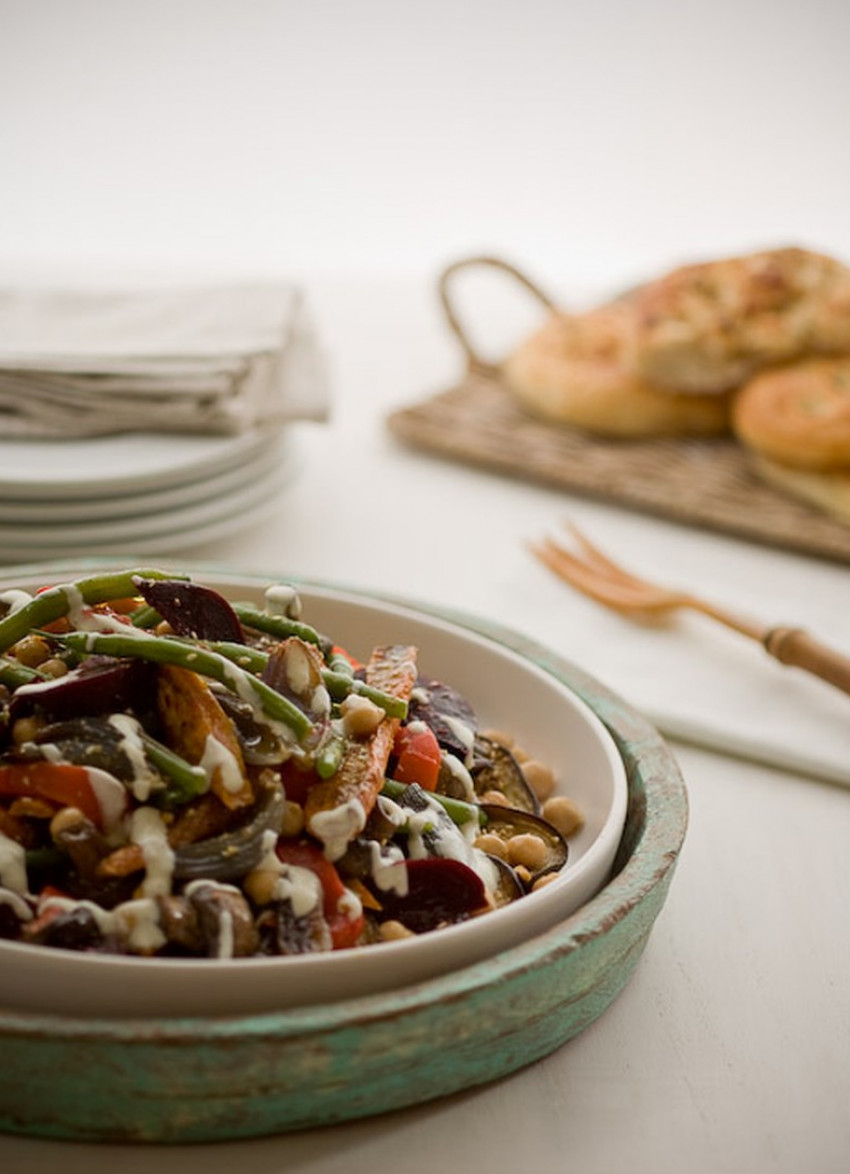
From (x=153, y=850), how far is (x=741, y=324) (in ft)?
7.63

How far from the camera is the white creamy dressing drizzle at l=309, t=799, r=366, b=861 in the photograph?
1313mm

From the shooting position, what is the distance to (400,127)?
623 cm

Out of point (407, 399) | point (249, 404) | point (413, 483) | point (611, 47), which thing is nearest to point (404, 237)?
point (611, 47)

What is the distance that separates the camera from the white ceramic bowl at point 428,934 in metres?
1.15

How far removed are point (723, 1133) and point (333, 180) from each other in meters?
5.59

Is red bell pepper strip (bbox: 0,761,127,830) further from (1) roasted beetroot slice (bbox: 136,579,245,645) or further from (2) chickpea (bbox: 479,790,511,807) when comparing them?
(2) chickpea (bbox: 479,790,511,807)

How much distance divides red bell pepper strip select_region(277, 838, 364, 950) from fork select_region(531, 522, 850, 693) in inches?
42.5

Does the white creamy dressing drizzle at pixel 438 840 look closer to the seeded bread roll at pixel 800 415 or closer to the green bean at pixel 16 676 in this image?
the green bean at pixel 16 676

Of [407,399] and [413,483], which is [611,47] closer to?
[407,399]

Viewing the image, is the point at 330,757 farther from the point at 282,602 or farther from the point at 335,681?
the point at 282,602

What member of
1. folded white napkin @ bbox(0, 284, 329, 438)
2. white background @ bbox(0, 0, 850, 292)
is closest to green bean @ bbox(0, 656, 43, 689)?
folded white napkin @ bbox(0, 284, 329, 438)

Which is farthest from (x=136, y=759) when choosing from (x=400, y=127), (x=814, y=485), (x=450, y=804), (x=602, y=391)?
(x=400, y=127)

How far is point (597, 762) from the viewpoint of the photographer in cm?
164

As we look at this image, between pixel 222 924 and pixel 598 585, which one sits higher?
pixel 222 924
